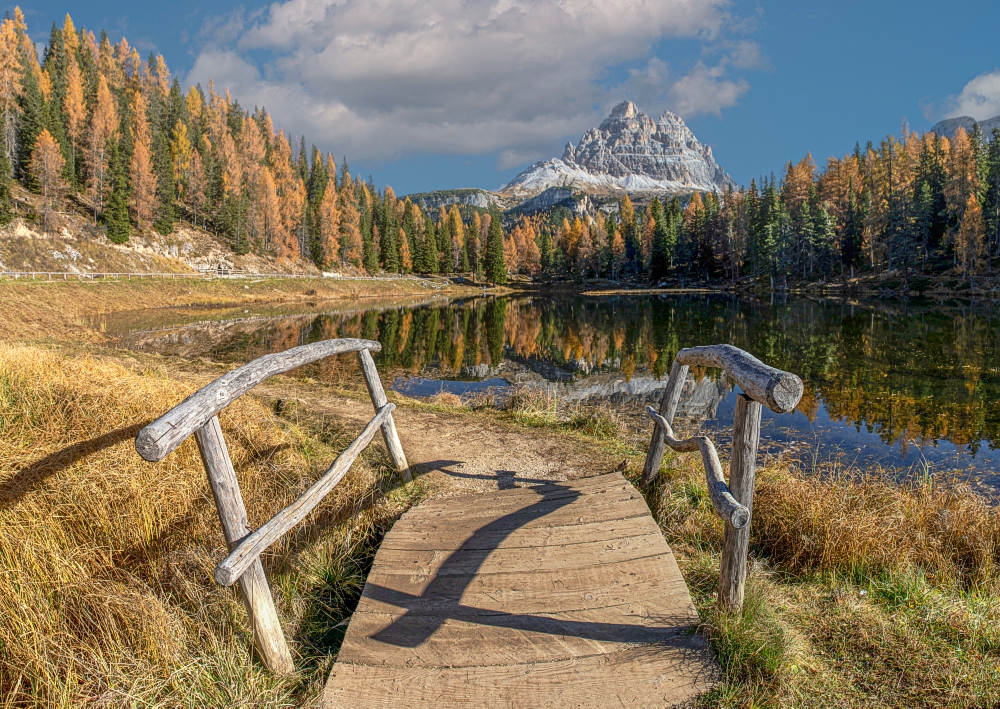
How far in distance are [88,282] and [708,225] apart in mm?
81038

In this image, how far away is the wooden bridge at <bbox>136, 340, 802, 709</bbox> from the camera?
3.33 meters

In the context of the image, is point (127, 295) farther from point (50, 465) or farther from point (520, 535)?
point (520, 535)

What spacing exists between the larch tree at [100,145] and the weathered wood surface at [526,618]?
70.0 m

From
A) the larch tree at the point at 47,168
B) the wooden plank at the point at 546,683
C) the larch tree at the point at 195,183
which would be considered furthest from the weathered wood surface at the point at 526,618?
the larch tree at the point at 195,183

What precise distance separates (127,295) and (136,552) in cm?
4509

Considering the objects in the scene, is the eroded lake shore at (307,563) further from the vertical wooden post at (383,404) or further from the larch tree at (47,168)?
the larch tree at (47,168)

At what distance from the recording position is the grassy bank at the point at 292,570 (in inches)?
130

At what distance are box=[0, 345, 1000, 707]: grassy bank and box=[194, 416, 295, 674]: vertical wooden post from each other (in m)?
0.15

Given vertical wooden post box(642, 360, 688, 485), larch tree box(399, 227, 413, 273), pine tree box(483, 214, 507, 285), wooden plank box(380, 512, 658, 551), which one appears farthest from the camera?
larch tree box(399, 227, 413, 273)

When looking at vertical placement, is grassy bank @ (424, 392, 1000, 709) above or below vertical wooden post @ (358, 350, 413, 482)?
below

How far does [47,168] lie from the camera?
53.8 m

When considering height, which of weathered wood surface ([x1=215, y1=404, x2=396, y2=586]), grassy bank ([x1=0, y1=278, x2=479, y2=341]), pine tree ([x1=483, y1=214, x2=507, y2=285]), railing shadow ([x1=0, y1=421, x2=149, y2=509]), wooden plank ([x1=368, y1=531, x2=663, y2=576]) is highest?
pine tree ([x1=483, y1=214, x2=507, y2=285])

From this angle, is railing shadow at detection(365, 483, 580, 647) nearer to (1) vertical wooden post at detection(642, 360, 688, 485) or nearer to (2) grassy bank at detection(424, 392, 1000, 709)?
(1) vertical wooden post at detection(642, 360, 688, 485)

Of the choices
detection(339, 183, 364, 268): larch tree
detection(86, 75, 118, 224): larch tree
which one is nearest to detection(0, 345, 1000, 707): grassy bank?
detection(86, 75, 118, 224): larch tree
